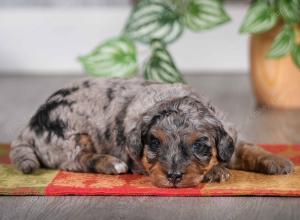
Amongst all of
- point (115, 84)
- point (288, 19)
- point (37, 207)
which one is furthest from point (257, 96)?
point (37, 207)

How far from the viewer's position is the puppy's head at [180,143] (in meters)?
2.90

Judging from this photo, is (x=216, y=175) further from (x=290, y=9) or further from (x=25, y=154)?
(x=290, y=9)

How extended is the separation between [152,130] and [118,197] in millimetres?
279

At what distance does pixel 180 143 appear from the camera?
2934mm

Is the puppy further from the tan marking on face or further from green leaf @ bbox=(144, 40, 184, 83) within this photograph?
green leaf @ bbox=(144, 40, 184, 83)

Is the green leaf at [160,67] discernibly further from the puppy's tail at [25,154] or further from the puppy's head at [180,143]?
the puppy's head at [180,143]

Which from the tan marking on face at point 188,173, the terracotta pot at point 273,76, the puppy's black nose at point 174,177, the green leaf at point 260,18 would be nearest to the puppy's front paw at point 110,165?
the tan marking on face at point 188,173

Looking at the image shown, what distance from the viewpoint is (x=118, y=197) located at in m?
2.96

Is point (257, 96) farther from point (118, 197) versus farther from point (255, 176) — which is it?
point (118, 197)

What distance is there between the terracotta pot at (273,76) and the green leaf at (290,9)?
0.98 feet

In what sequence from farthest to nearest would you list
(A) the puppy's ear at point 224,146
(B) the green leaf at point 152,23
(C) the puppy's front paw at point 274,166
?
(B) the green leaf at point 152,23, (C) the puppy's front paw at point 274,166, (A) the puppy's ear at point 224,146

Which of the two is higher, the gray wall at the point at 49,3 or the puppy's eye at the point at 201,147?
the gray wall at the point at 49,3

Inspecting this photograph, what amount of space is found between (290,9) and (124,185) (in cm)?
179

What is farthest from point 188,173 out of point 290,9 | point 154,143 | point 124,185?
point 290,9
